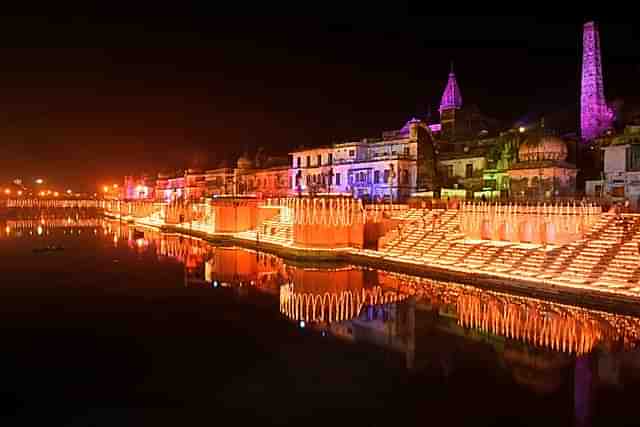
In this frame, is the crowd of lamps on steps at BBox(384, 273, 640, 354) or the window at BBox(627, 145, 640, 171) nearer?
the crowd of lamps on steps at BBox(384, 273, 640, 354)

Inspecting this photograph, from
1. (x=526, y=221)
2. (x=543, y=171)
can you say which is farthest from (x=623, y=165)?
(x=526, y=221)

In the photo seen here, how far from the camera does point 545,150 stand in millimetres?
31422

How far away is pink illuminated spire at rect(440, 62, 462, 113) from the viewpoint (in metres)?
51.4

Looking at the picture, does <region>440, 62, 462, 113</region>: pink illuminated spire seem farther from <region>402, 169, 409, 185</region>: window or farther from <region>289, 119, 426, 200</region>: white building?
<region>402, 169, 409, 185</region>: window

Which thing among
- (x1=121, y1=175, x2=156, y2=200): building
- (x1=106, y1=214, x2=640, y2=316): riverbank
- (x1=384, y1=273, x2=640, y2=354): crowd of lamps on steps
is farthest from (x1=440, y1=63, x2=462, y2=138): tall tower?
(x1=121, y1=175, x2=156, y2=200): building

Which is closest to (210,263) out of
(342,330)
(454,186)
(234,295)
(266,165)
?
(234,295)

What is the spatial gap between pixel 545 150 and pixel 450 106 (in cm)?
2090

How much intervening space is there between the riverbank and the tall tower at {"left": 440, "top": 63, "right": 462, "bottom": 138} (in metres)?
23.4

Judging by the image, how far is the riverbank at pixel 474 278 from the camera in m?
16.3

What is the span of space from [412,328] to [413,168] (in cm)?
2805

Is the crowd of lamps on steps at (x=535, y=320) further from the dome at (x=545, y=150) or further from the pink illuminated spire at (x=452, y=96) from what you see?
the pink illuminated spire at (x=452, y=96)

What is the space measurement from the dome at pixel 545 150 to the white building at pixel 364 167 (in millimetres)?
9218

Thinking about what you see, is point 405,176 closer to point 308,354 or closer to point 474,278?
point 474,278

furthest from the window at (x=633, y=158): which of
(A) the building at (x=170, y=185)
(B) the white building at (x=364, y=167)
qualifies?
(A) the building at (x=170, y=185)
